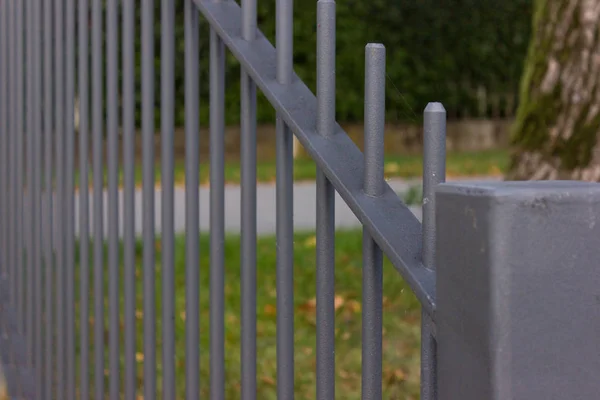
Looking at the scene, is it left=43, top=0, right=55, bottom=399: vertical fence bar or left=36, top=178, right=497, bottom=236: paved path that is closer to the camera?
left=43, top=0, right=55, bottom=399: vertical fence bar

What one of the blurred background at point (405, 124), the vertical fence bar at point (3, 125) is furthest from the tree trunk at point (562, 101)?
the vertical fence bar at point (3, 125)

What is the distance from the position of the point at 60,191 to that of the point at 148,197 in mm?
618

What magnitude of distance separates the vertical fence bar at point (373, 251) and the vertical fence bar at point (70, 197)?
1.25 meters

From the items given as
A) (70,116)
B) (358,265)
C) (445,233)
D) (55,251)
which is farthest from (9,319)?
(358,265)

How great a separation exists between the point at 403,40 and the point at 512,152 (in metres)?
8.60

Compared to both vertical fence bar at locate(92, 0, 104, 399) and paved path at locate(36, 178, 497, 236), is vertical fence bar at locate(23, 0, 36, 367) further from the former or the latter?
paved path at locate(36, 178, 497, 236)

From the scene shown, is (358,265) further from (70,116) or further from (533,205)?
(533,205)

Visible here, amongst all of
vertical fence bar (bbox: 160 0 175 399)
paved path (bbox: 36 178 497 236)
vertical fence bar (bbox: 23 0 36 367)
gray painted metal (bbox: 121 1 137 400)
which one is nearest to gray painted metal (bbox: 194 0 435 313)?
vertical fence bar (bbox: 160 0 175 399)

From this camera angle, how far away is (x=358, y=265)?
5.68m

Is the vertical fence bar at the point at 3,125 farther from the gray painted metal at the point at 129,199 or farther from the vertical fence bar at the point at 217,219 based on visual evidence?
the vertical fence bar at the point at 217,219

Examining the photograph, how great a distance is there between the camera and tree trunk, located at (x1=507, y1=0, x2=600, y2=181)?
3920mm

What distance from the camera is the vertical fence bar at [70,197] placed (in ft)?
8.23

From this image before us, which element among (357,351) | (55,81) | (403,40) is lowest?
(357,351)

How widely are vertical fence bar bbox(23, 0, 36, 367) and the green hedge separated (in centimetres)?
831
